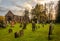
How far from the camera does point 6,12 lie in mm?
5113

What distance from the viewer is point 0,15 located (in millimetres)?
5098

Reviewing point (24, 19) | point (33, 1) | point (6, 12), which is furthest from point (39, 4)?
point (6, 12)

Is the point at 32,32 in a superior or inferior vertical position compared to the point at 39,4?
inferior

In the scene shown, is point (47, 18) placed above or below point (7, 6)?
below

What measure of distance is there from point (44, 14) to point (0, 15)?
121 centimetres

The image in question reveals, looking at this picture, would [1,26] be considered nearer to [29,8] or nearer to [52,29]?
[29,8]

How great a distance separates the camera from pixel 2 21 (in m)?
5.13

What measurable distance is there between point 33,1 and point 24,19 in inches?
22.3

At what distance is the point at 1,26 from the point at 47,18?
50.8 inches

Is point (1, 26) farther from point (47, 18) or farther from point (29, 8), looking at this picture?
point (47, 18)

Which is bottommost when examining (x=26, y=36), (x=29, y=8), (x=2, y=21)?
(x=26, y=36)

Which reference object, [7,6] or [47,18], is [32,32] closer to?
[47,18]

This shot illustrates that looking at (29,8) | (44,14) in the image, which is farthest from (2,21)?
(44,14)

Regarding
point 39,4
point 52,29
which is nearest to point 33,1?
point 39,4
